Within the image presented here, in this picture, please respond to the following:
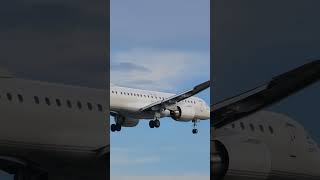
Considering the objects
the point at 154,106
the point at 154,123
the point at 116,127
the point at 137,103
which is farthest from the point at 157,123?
the point at 116,127

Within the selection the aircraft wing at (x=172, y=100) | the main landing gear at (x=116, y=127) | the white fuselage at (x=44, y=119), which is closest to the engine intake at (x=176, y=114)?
the aircraft wing at (x=172, y=100)

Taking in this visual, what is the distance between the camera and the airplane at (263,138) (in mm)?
12305

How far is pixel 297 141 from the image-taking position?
1285 cm

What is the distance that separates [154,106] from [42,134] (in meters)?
13.9

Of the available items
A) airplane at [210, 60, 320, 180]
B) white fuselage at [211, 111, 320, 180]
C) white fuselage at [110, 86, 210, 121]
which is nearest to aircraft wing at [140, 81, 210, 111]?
white fuselage at [110, 86, 210, 121]

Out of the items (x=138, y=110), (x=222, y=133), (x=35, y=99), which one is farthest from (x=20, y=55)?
(x=138, y=110)

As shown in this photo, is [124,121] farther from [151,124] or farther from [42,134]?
[42,134]

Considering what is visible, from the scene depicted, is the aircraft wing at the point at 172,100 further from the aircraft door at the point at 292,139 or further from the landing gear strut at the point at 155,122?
the aircraft door at the point at 292,139

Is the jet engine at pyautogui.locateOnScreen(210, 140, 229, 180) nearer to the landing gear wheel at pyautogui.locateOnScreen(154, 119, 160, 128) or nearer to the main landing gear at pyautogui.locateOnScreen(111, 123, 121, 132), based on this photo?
the main landing gear at pyautogui.locateOnScreen(111, 123, 121, 132)

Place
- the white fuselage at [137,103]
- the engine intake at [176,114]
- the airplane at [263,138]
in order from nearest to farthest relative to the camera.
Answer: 1. the airplane at [263,138]
2. the white fuselage at [137,103]
3. the engine intake at [176,114]

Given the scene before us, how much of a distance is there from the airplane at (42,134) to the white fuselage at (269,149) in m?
2.49

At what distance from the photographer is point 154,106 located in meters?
25.4

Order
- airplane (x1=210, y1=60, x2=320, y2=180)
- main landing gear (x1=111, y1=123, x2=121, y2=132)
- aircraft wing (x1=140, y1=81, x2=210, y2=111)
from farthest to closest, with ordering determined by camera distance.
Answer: aircraft wing (x1=140, y1=81, x2=210, y2=111), main landing gear (x1=111, y1=123, x2=121, y2=132), airplane (x1=210, y1=60, x2=320, y2=180)

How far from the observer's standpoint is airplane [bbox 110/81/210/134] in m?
22.6
